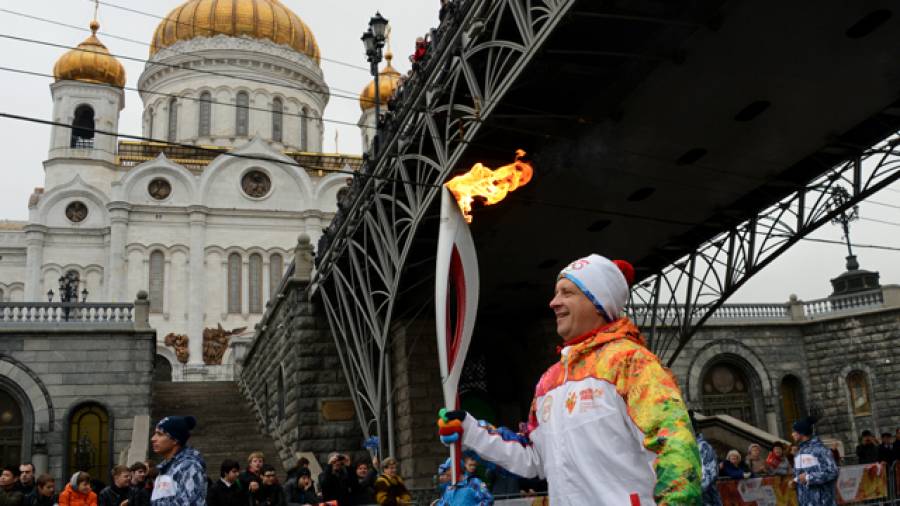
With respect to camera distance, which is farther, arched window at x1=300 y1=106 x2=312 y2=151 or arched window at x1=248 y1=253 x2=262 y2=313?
arched window at x1=300 y1=106 x2=312 y2=151

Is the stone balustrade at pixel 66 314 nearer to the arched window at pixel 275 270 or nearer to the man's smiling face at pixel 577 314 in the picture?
the arched window at pixel 275 270

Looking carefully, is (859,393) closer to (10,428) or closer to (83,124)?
(10,428)

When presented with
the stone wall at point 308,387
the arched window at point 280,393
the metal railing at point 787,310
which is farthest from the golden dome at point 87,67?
the metal railing at point 787,310

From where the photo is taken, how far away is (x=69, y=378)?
78.9 feet

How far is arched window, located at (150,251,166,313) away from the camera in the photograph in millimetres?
43750

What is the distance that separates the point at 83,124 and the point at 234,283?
13.6m

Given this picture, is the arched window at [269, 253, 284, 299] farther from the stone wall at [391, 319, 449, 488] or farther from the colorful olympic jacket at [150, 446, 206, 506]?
the colorful olympic jacket at [150, 446, 206, 506]

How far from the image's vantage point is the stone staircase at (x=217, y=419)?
2162 cm

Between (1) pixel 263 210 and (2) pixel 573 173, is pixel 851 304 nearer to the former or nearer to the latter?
(2) pixel 573 173

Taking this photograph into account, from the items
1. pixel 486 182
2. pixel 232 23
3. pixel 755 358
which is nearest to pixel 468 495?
pixel 486 182

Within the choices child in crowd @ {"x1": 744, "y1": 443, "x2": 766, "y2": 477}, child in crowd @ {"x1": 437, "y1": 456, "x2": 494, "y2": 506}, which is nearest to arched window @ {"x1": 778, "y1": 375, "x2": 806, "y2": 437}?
child in crowd @ {"x1": 744, "y1": 443, "x2": 766, "y2": 477}

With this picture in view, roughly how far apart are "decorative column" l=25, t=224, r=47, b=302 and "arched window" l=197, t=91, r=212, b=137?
1132 centimetres

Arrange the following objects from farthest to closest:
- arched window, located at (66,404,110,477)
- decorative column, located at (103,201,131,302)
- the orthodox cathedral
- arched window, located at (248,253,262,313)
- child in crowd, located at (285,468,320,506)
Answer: arched window, located at (248,253,262,313) < the orthodox cathedral < decorative column, located at (103,201,131,302) < arched window, located at (66,404,110,477) < child in crowd, located at (285,468,320,506)

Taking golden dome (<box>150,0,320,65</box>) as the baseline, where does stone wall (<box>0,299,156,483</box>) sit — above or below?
below
